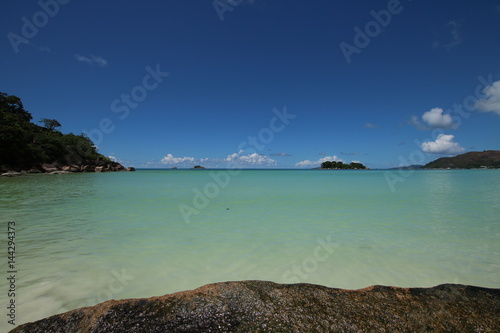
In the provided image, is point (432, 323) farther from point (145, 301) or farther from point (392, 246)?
point (392, 246)

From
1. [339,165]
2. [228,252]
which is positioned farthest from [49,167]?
[339,165]

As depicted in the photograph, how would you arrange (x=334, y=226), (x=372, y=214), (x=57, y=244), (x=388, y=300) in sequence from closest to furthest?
1. (x=388, y=300)
2. (x=57, y=244)
3. (x=334, y=226)
4. (x=372, y=214)

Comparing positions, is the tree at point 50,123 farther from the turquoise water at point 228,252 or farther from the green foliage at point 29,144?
the turquoise water at point 228,252

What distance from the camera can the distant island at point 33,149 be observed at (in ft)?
111

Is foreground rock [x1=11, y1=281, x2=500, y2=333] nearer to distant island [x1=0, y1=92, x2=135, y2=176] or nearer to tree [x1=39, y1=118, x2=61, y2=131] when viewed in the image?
distant island [x1=0, y1=92, x2=135, y2=176]

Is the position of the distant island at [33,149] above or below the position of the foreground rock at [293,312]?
above

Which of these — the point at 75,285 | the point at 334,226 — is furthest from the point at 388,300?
the point at 334,226

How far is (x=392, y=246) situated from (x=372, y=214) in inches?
145

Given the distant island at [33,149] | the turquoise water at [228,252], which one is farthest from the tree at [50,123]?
the turquoise water at [228,252]

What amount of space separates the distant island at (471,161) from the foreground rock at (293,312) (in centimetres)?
19749

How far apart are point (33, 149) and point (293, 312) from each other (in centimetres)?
5493

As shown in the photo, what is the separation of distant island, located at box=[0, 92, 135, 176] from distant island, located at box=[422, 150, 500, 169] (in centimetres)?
20799

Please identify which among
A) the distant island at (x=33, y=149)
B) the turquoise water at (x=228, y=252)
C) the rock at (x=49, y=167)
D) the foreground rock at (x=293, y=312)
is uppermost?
the distant island at (x=33, y=149)

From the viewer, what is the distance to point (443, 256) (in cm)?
439
